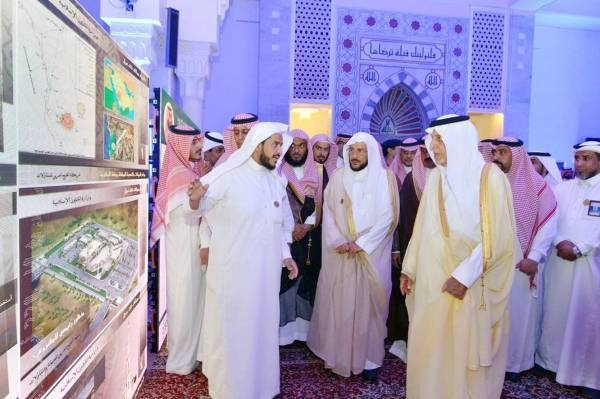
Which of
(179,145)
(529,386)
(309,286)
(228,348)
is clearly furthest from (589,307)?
(179,145)

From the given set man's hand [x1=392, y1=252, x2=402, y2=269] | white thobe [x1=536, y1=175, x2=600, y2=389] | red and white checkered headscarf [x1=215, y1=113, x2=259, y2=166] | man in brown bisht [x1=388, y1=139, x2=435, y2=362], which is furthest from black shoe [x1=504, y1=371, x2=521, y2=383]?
red and white checkered headscarf [x1=215, y1=113, x2=259, y2=166]

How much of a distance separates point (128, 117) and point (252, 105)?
517cm

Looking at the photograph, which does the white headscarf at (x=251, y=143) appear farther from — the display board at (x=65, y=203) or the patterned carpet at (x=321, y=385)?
the patterned carpet at (x=321, y=385)

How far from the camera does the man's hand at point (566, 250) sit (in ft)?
8.80

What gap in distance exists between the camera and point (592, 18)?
7.79 metres

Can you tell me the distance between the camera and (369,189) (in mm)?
2812

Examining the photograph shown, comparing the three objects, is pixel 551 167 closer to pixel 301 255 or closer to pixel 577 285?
pixel 577 285

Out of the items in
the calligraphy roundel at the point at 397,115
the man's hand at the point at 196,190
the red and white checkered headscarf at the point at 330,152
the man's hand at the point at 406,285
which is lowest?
the man's hand at the point at 406,285

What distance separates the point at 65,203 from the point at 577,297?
8.86 feet

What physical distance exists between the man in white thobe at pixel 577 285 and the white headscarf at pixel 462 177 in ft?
3.45

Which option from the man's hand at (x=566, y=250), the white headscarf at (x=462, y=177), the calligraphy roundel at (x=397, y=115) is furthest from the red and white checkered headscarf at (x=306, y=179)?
the calligraphy roundel at (x=397, y=115)

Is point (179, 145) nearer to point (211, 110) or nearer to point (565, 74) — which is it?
point (211, 110)

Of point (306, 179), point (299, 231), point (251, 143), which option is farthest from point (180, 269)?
point (306, 179)

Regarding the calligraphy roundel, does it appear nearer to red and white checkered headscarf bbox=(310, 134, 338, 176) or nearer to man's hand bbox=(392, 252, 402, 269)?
red and white checkered headscarf bbox=(310, 134, 338, 176)
